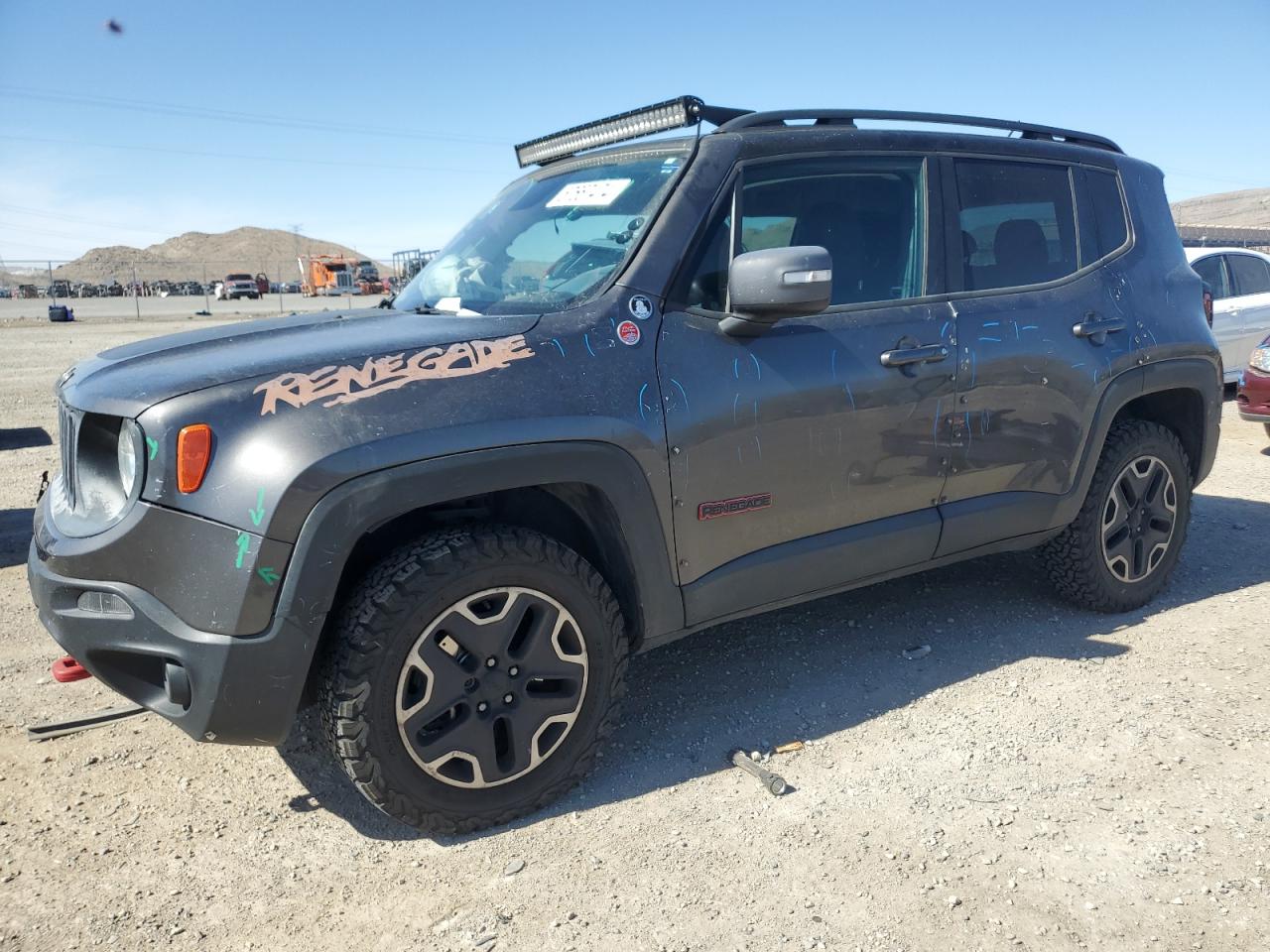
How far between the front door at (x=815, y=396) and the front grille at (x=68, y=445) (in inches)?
66.5

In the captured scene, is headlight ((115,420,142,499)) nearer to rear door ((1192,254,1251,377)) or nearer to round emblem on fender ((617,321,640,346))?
round emblem on fender ((617,321,640,346))

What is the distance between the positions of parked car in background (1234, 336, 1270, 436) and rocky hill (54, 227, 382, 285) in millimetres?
96035

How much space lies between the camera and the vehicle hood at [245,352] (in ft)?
8.16

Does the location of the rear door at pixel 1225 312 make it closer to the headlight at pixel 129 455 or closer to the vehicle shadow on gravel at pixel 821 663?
the vehicle shadow on gravel at pixel 821 663

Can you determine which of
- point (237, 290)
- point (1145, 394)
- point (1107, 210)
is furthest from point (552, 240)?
point (237, 290)

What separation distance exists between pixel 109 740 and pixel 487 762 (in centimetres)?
150

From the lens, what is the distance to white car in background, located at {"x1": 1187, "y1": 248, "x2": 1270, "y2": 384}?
9977 mm

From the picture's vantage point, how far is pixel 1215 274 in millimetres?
10070

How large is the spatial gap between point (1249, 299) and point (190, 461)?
11171 mm

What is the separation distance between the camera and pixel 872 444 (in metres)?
3.30

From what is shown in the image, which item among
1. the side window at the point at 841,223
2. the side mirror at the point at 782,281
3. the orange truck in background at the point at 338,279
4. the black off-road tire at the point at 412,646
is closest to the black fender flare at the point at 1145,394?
the side window at the point at 841,223

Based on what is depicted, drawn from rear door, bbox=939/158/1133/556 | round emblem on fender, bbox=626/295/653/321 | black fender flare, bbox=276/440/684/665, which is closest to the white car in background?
rear door, bbox=939/158/1133/556

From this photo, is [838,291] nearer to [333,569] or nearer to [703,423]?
[703,423]

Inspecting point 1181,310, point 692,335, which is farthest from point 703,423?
point 1181,310
